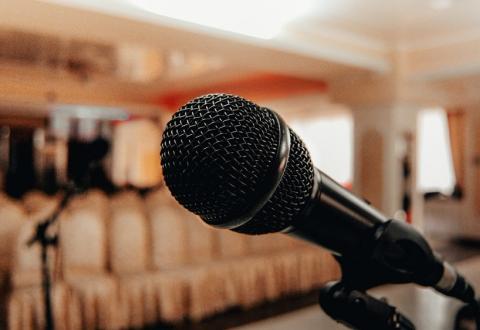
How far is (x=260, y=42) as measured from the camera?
3818 mm

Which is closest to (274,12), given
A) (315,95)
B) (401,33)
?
(401,33)

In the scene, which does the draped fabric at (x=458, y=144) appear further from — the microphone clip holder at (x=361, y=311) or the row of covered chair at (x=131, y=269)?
the microphone clip holder at (x=361, y=311)

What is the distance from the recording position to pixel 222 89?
7824 mm

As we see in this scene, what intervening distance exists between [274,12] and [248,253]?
227 cm

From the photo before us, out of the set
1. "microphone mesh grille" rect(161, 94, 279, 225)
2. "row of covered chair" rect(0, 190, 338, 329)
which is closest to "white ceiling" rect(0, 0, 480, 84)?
"row of covered chair" rect(0, 190, 338, 329)

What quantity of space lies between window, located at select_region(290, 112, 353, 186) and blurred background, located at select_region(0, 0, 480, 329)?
272 centimetres

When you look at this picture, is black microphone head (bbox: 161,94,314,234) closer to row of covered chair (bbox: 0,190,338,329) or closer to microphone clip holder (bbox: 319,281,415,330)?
microphone clip holder (bbox: 319,281,415,330)

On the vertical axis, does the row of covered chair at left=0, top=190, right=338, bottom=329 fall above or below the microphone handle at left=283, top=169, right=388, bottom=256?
below

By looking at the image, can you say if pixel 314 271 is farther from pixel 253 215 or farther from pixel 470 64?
pixel 253 215

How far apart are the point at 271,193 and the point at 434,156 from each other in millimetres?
9808

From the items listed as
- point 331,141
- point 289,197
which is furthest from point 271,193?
point 331,141

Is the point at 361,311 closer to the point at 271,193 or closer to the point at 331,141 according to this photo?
the point at 271,193

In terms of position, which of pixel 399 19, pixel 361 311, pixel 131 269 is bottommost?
pixel 131 269

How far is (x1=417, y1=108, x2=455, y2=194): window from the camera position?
9430mm
